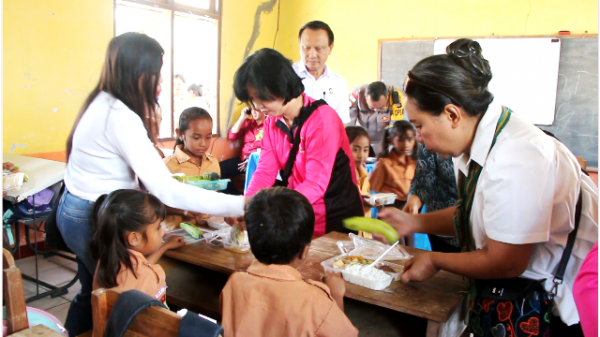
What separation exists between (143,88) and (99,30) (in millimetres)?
3491

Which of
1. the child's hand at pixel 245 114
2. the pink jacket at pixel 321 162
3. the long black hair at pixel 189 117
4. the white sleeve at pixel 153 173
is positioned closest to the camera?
the white sleeve at pixel 153 173

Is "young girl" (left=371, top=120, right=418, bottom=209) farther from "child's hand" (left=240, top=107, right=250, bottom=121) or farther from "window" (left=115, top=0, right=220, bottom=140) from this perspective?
"window" (left=115, top=0, right=220, bottom=140)

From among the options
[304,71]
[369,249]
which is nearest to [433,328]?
[369,249]

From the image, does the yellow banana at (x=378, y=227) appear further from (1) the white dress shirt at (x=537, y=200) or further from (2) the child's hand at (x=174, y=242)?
(2) the child's hand at (x=174, y=242)

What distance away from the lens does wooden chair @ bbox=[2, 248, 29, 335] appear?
1181 millimetres

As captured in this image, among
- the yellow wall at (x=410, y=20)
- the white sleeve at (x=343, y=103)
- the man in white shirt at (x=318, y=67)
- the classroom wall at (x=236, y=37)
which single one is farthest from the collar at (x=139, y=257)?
the yellow wall at (x=410, y=20)

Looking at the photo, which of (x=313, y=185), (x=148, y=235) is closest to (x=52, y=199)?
(x=148, y=235)

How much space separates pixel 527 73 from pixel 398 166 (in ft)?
10.7

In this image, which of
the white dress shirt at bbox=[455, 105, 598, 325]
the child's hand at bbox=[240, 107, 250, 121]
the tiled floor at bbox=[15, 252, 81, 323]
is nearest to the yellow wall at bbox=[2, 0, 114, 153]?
the tiled floor at bbox=[15, 252, 81, 323]

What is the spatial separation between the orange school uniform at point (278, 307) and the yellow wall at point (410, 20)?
5.75m

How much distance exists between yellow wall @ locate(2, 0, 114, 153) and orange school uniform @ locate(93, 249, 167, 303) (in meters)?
3.10

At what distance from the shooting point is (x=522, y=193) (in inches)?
46.7

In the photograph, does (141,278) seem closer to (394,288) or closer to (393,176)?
(394,288)

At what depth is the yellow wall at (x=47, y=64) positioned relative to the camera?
4.10 m
